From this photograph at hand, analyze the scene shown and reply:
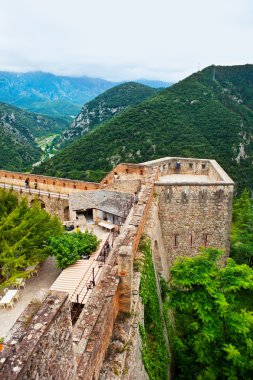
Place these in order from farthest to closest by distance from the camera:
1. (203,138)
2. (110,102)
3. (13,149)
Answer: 1. (110,102)
2. (13,149)
3. (203,138)

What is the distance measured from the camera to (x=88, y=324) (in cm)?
488

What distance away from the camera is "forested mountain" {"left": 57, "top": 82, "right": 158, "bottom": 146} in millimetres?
92750

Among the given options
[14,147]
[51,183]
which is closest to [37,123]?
[14,147]

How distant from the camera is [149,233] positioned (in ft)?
32.1

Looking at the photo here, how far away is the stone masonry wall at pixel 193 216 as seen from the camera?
12.8 m

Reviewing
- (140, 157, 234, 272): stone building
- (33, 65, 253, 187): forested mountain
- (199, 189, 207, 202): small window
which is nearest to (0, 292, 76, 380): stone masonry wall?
(140, 157, 234, 272): stone building

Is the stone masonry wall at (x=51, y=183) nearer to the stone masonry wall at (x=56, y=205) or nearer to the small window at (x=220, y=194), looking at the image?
the stone masonry wall at (x=56, y=205)

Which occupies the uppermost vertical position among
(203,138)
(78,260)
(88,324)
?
(203,138)

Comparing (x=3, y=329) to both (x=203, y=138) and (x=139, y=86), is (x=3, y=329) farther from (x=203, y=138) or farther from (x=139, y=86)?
(x=139, y=86)

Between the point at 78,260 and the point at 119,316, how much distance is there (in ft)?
19.3

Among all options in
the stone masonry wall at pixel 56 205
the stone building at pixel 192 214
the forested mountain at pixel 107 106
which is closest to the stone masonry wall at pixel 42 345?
the stone building at pixel 192 214

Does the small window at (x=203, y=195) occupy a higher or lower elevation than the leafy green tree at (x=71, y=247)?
higher

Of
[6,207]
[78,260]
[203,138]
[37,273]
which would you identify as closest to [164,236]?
[78,260]

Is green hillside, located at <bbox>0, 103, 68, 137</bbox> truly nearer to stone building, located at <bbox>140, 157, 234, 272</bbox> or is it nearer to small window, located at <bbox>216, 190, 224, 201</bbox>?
stone building, located at <bbox>140, 157, 234, 272</bbox>
